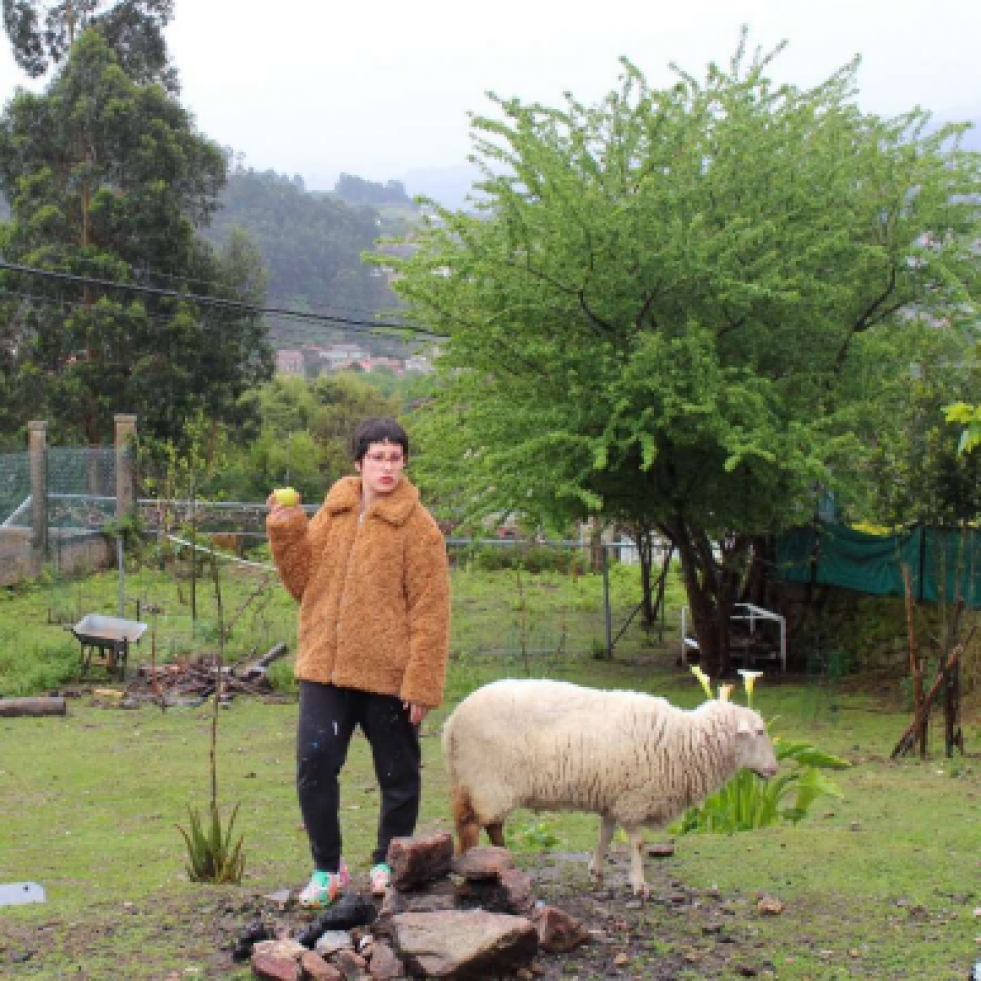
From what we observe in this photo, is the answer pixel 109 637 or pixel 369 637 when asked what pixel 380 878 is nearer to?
pixel 369 637

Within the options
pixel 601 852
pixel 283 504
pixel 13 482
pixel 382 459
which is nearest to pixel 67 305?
pixel 13 482

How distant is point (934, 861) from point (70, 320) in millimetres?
29617

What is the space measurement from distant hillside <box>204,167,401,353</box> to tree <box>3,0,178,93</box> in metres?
25.2

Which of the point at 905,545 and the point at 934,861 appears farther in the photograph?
the point at 905,545

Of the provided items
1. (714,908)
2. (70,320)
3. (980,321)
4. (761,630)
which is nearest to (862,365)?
(980,321)

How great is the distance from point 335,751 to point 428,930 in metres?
1.01

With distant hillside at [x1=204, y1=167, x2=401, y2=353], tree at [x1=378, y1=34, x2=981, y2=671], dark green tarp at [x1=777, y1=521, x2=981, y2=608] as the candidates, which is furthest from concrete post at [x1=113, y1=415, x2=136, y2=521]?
distant hillside at [x1=204, y1=167, x2=401, y2=353]

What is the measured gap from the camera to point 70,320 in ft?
107

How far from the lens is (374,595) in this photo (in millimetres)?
5523

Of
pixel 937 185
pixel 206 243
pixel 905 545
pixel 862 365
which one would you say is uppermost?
pixel 206 243

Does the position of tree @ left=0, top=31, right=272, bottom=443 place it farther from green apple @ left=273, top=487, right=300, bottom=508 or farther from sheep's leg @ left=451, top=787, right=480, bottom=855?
sheep's leg @ left=451, top=787, right=480, bottom=855

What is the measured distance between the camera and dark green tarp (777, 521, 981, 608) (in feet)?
45.2

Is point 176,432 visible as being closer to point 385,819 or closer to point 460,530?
point 460,530

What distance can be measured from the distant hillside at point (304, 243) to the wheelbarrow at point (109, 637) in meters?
49.3
